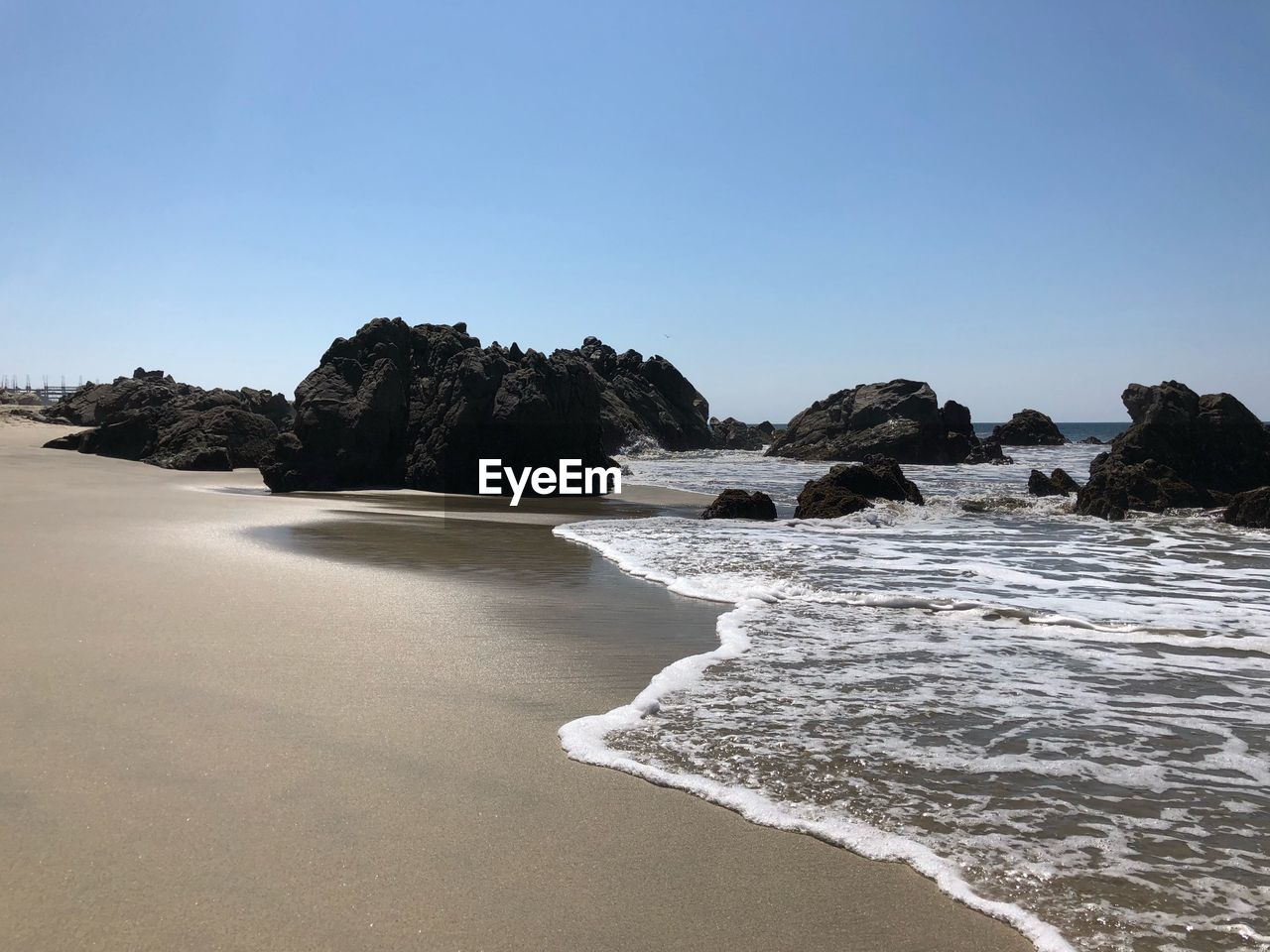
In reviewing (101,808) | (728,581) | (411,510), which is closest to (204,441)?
(411,510)

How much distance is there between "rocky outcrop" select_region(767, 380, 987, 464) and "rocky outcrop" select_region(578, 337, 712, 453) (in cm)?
723

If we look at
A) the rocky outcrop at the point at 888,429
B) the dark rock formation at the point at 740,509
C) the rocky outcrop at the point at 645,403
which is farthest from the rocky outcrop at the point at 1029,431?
the dark rock formation at the point at 740,509

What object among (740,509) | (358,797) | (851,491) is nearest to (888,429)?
(851,491)

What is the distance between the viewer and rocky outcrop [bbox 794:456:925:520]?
1527cm

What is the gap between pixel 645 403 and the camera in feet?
177

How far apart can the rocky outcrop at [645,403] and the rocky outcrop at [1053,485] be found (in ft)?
97.7

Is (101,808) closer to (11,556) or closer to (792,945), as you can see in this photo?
(792,945)

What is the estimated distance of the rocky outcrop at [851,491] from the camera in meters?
15.3

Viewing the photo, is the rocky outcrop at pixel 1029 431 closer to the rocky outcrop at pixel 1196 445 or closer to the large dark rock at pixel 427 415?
the rocky outcrop at pixel 1196 445

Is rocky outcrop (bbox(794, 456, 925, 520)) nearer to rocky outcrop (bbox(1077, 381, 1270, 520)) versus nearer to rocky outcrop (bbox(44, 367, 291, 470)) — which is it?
rocky outcrop (bbox(1077, 381, 1270, 520))

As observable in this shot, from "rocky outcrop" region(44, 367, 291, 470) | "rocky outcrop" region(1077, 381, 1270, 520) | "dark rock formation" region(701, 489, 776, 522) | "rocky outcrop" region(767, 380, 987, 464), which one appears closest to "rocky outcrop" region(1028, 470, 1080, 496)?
"rocky outcrop" region(1077, 381, 1270, 520)

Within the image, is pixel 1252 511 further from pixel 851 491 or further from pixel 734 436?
pixel 734 436

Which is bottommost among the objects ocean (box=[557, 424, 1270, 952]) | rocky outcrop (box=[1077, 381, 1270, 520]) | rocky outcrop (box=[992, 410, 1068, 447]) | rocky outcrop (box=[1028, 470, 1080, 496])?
ocean (box=[557, 424, 1270, 952])

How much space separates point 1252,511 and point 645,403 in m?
41.5
